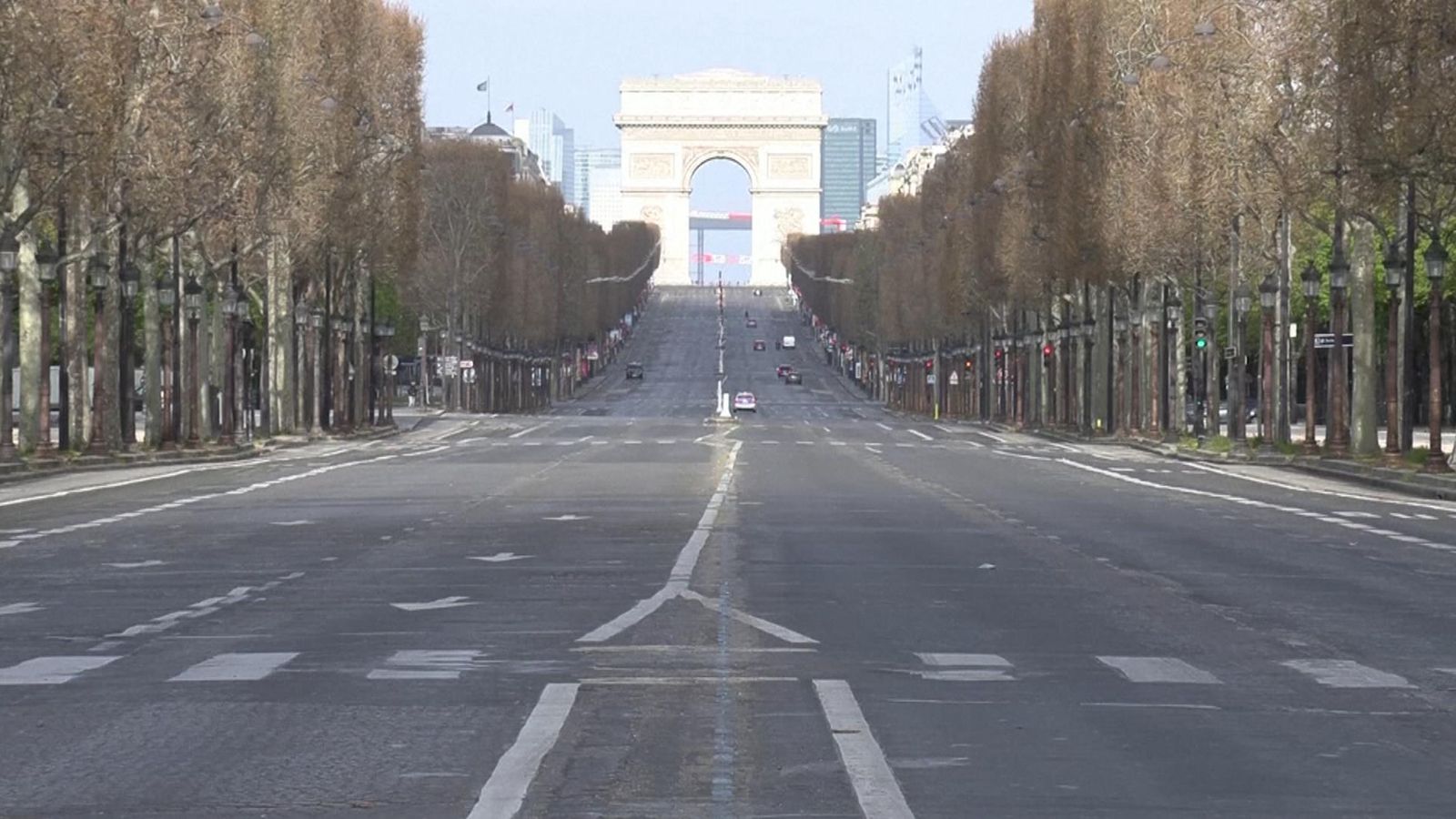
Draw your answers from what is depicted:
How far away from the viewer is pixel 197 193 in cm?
5969

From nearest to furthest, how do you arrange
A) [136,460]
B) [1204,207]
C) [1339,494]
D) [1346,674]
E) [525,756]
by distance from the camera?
[525,756] → [1346,674] → [1339,494] → [136,460] → [1204,207]

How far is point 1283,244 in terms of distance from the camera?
63875mm

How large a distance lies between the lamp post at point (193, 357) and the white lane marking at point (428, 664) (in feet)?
163

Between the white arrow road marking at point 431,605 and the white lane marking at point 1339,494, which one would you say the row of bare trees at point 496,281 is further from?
the white arrow road marking at point 431,605

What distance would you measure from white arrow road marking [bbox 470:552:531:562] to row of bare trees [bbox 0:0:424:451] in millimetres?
Answer: 25415

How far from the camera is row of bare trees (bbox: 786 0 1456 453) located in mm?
45156

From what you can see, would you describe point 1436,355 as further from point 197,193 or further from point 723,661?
point 723,661

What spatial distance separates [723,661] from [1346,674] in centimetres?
321

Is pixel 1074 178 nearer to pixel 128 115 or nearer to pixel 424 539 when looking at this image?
pixel 128 115

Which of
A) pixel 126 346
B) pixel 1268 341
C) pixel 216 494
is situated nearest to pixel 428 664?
pixel 216 494

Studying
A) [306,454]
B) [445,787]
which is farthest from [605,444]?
[445,787]

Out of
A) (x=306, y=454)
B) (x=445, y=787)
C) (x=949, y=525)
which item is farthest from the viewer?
(x=306, y=454)

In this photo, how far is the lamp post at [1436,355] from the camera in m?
46.8

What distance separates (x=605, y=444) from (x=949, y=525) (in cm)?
3981
